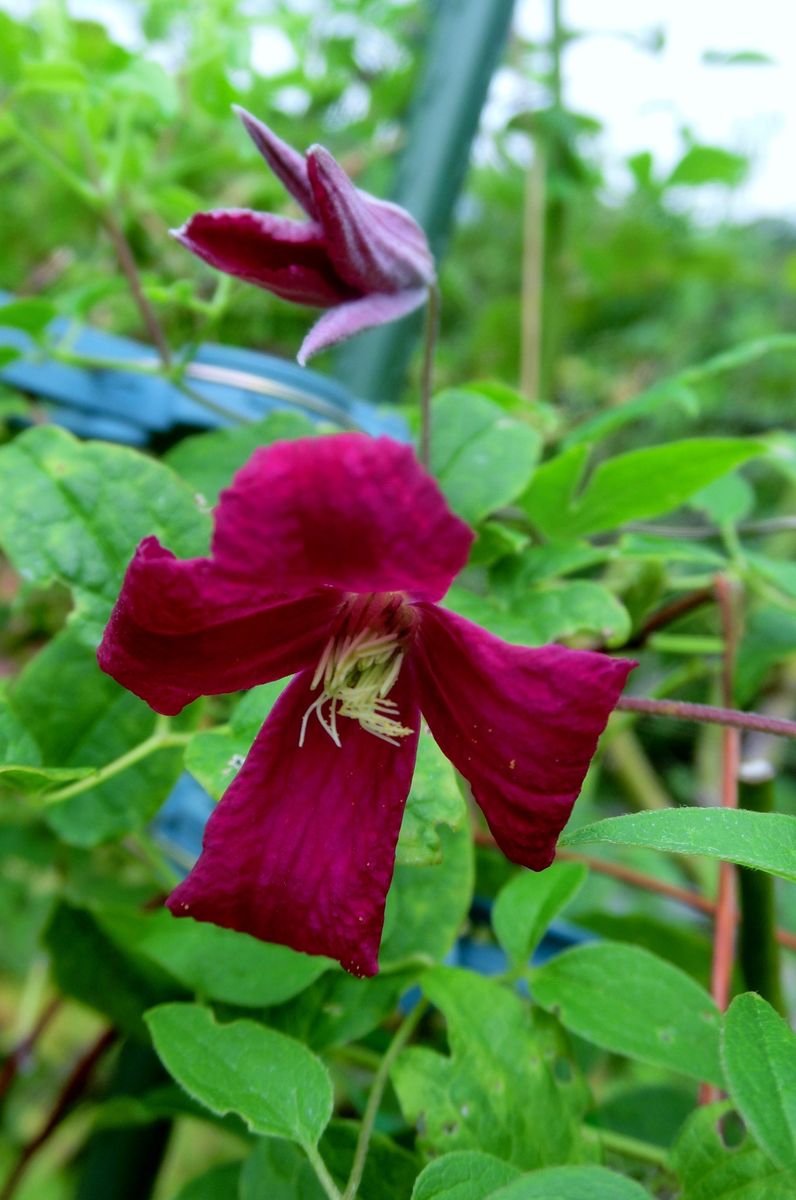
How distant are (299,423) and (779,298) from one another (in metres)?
1.91

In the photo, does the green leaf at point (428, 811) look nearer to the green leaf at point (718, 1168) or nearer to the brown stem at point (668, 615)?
the green leaf at point (718, 1168)

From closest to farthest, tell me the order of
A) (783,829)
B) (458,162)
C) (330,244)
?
(783,829)
(330,244)
(458,162)

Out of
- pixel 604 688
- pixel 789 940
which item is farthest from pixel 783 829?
pixel 789 940

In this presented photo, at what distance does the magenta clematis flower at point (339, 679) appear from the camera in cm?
27

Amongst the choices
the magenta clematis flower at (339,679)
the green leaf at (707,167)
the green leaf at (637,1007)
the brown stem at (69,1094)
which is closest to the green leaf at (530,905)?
the green leaf at (637,1007)

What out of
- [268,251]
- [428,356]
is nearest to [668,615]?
[428,356]

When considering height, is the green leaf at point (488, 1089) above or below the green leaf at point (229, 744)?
below

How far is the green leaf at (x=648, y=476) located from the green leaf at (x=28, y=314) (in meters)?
0.29

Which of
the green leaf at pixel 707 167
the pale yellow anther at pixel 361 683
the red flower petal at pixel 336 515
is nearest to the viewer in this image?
the red flower petal at pixel 336 515

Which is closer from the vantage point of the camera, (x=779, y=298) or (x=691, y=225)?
(x=691, y=225)

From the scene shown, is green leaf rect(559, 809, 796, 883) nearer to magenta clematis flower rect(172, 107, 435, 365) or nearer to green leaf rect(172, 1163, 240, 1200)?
magenta clematis flower rect(172, 107, 435, 365)

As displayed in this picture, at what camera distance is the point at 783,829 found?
0.95 ft

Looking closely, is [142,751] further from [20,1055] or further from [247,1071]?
[20,1055]

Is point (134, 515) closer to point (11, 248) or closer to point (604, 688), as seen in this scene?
point (604, 688)
